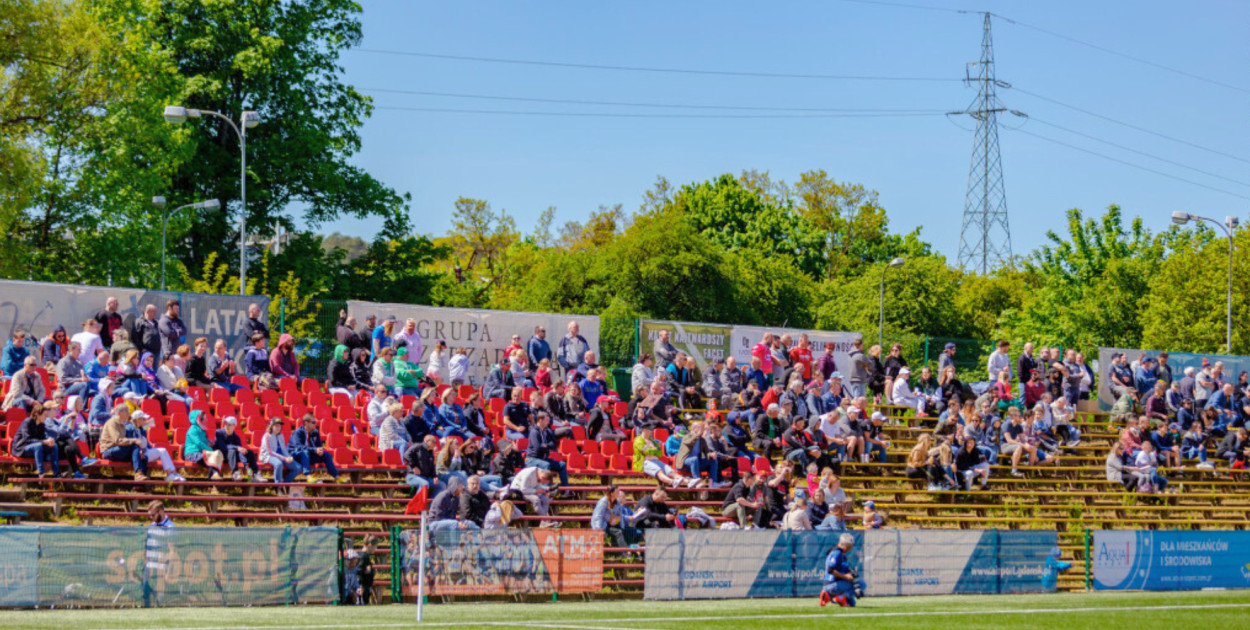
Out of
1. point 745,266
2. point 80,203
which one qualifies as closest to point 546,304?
point 745,266

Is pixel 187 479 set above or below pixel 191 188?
below

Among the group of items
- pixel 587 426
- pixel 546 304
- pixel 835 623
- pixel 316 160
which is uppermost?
pixel 316 160

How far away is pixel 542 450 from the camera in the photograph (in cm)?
2158

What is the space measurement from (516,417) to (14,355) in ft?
27.0

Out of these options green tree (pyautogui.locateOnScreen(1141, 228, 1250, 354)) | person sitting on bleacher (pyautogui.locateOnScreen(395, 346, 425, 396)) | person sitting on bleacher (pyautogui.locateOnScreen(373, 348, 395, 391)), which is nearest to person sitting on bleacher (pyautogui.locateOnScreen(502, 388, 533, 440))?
person sitting on bleacher (pyautogui.locateOnScreen(395, 346, 425, 396))

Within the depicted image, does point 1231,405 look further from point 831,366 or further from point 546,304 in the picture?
point 546,304

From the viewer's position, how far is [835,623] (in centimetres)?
1508

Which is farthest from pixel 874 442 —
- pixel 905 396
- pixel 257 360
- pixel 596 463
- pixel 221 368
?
pixel 221 368

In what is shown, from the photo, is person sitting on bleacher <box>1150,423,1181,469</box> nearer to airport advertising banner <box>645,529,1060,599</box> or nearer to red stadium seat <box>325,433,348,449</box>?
airport advertising banner <box>645,529,1060,599</box>

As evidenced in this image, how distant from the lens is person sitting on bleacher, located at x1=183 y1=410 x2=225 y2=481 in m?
20.0

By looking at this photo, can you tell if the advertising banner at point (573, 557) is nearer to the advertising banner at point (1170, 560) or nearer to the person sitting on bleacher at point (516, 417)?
the person sitting on bleacher at point (516, 417)

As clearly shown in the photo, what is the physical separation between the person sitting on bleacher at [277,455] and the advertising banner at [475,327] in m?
5.98

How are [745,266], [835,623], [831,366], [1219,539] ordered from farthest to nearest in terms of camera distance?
[745,266], [831,366], [1219,539], [835,623]

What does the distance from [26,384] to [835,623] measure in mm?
12777
